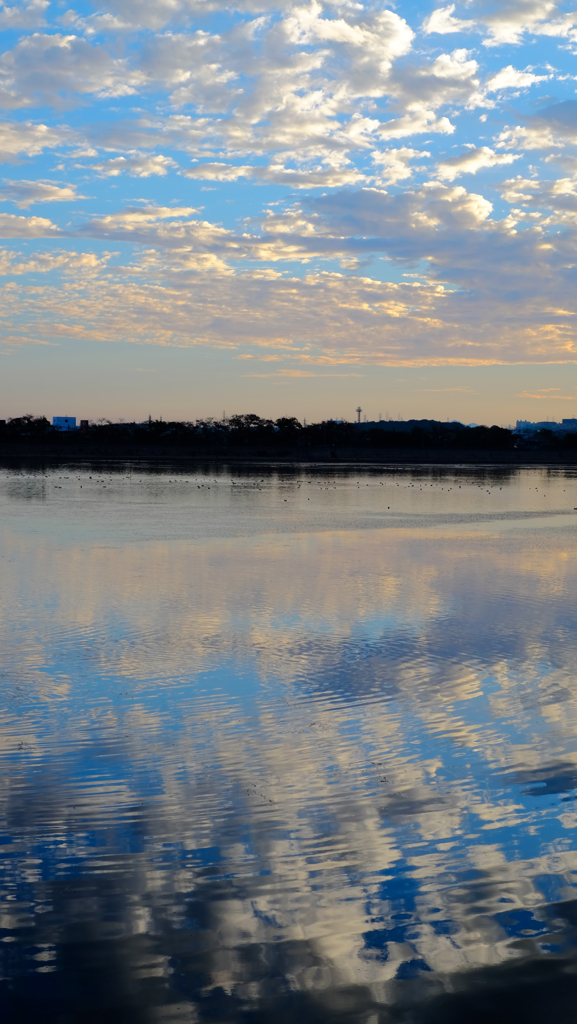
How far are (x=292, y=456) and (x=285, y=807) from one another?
127761mm

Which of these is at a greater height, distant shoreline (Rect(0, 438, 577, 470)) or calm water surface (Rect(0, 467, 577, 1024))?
distant shoreline (Rect(0, 438, 577, 470))

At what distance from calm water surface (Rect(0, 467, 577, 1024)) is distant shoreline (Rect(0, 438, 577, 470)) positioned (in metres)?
103

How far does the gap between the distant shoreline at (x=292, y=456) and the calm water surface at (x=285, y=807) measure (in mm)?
103363

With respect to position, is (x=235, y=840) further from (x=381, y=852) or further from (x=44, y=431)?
(x=44, y=431)

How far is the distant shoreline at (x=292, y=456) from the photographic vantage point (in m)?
121

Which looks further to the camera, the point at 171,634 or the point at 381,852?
the point at 171,634

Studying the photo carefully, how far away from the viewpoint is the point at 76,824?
20.6ft

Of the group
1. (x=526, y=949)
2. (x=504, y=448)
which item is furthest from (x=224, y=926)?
(x=504, y=448)

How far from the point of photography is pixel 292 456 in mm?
134000

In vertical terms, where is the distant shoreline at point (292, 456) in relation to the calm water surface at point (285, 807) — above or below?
above

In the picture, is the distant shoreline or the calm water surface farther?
the distant shoreline

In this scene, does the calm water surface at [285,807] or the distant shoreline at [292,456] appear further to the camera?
the distant shoreline at [292,456]

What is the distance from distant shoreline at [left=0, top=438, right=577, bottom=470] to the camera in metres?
121

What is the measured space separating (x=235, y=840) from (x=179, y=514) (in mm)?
27230
